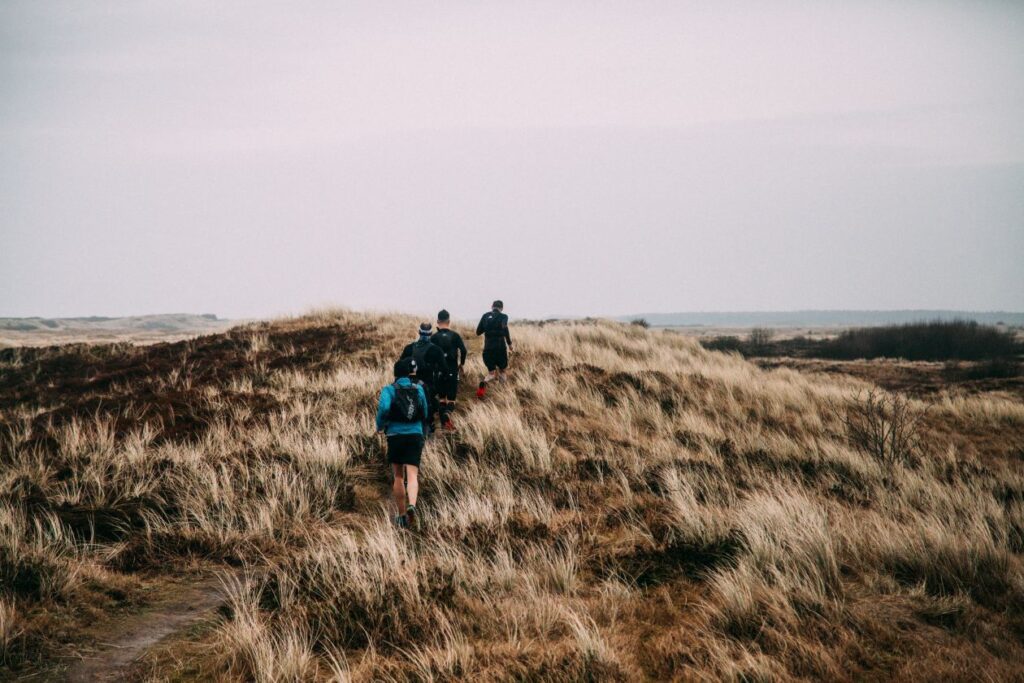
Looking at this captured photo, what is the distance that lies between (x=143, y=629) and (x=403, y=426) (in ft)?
9.57

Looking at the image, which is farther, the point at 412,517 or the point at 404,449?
the point at 404,449

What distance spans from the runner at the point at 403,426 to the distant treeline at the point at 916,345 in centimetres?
4331

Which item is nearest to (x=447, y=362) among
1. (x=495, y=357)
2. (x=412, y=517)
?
(x=495, y=357)

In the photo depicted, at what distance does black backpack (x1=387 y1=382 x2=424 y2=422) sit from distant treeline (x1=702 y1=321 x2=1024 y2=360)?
1706 inches

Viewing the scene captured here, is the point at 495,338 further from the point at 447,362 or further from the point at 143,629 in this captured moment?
the point at 143,629

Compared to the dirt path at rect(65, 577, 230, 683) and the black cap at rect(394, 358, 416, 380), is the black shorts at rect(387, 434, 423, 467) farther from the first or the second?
the dirt path at rect(65, 577, 230, 683)

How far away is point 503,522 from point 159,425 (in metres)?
6.81

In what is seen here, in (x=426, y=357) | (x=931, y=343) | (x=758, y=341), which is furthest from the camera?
(x=758, y=341)

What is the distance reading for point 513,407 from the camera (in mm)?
10156

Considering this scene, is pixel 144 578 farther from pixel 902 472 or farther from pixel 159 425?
pixel 902 472

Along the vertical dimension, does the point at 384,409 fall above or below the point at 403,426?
above

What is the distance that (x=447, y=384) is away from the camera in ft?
32.9

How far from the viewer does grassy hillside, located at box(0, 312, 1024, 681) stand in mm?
3438

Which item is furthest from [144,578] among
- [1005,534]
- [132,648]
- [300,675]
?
[1005,534]
